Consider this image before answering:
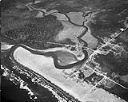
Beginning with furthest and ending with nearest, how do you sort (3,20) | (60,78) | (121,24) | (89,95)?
(3,20)
(121,24)
(60,78)
(89,95)

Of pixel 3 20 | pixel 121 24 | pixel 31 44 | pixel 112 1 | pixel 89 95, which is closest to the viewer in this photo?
pixel 89 95

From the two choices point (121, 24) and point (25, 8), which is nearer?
point (121, 24)

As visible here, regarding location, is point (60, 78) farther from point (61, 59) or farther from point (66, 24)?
point (66, 24)

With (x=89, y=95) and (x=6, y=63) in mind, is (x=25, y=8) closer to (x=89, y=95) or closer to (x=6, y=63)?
(x=6, y=63)

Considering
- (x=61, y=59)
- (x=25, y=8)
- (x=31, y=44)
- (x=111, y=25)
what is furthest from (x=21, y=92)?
(x=25, y=8)

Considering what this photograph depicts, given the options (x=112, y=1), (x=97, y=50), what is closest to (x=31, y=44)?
(x=97, y=50)

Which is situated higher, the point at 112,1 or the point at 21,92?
the point at 112,1
